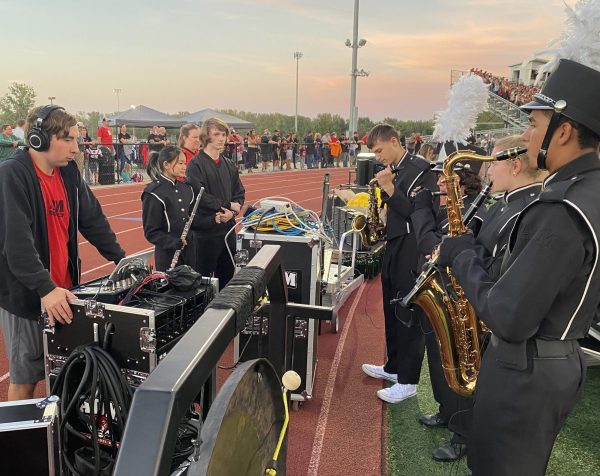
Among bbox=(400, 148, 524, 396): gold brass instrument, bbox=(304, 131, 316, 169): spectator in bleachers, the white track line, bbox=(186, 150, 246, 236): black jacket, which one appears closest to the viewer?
→ bbox=(400, 148, 524, 396): gold brass instrument

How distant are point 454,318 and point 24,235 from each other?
267cm

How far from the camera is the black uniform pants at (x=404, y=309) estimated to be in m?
3.93

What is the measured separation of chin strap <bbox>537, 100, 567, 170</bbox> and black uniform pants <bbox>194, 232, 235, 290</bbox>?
3517mm

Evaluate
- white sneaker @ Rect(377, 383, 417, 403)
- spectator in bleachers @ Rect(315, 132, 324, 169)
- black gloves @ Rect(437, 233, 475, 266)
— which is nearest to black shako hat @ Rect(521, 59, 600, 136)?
black gloves @ Rect(437, 233, 475, 266)

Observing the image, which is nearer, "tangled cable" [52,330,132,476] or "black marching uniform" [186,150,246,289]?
"tangled cable" [52,330,132,476]

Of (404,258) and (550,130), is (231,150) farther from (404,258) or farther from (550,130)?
(550,130)

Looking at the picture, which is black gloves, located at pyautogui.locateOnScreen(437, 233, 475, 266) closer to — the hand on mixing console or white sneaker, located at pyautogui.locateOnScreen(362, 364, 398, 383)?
the hand on mixing console

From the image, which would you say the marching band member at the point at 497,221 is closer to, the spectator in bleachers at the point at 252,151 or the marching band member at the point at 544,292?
the marching band member at the point at 544,292

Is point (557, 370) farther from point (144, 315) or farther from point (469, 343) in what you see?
point (144, 315)

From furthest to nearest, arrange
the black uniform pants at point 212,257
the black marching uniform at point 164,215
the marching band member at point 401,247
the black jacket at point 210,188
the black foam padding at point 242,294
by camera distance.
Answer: the black uniform pants at point 212,257 < the black jacket at point 210,188 < the black marching uniform at point 164,215 < the marching band member at point 401,247 < the black foam padding at point 242,294

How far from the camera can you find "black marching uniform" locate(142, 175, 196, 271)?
4363 mm

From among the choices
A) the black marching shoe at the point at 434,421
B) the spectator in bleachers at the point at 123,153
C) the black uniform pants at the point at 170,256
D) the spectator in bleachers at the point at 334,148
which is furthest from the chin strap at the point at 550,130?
the spectator in bleachers at the point at 334,148

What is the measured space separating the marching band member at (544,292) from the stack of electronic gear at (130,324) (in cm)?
140

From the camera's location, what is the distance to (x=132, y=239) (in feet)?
33.5
